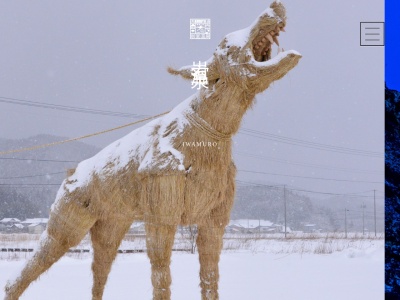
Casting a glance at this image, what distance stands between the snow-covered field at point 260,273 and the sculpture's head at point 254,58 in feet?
4.70

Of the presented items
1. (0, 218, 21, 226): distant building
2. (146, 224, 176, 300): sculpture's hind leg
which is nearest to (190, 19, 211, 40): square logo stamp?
(146, 224, 176, 300): sculpture's hind leg

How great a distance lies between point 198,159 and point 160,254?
1.44ft

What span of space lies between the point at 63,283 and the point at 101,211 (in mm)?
988

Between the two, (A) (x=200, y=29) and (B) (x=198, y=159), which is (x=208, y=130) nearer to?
(B) (x=198, y=159)

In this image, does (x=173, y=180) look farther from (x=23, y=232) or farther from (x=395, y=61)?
(x=23, y=232)

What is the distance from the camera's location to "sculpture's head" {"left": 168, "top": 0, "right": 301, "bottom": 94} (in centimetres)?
223

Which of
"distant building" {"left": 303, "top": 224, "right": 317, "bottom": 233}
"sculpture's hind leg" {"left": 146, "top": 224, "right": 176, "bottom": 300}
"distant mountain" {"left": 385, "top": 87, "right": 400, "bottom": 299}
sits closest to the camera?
"sculpture's hind leg" {"left": 146, "top": 224, "right": 176, "bottom": 300}

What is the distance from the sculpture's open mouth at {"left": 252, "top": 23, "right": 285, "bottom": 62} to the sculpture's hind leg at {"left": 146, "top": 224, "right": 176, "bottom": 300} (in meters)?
0.83

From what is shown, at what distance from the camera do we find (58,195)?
2967 millimetres

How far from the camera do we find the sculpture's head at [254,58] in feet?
7.31

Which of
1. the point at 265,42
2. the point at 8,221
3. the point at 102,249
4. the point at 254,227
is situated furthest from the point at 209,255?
the point at 8,221

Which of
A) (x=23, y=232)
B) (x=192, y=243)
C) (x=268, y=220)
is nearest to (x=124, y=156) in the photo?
(x=192, y=243)

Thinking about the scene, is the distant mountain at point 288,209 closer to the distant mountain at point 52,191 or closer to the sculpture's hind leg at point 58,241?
the distant mountain at point 52,191

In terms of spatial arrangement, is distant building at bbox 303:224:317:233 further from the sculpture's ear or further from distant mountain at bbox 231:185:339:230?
the sculpture's ear
